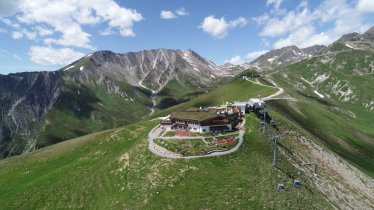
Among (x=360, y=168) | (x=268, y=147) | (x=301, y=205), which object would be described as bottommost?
(x=360, y=168)

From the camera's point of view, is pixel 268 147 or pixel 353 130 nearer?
pixel 268 147

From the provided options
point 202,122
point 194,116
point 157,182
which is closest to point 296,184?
point 157,182

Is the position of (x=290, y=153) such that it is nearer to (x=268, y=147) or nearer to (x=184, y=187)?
(x=268, y=147)

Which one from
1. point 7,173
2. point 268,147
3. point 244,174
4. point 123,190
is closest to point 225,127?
point 268,147

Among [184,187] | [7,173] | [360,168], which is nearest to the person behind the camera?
[184,187]

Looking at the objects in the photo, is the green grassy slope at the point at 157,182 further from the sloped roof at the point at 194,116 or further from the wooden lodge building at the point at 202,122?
the sloped roof at the point at 194,116

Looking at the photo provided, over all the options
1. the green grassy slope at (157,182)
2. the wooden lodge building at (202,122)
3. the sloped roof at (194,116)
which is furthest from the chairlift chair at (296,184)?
the sloped roof at (194,116)

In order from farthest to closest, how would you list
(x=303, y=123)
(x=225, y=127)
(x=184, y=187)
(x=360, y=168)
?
(x=303, y=123) → (x=360, y=168) → (x=225, y=127) → (x=184, y=187)

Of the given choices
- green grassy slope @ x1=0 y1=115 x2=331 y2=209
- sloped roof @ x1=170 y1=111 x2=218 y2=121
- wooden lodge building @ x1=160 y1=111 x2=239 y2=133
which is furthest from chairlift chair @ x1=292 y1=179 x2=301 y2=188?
sloped roof @ x1=170 y1=111 x2=218 y2=121

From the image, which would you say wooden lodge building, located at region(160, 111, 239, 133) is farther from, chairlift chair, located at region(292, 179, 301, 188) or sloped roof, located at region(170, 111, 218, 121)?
chairlift chair, located at region(292, 179, 301, 188)
